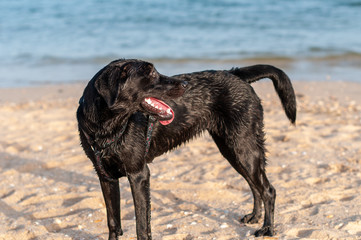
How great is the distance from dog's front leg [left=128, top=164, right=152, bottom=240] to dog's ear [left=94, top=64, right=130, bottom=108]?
0.62 meters

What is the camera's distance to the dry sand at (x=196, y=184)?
3.71m

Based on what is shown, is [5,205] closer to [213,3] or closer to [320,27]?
[320,27]

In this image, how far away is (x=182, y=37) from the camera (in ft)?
48.1

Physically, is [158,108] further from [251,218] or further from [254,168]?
[251,218]

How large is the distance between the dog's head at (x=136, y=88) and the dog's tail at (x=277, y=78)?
2.70 feet

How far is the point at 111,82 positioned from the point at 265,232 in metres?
1.71

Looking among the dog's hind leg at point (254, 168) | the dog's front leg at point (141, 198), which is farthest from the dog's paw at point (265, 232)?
the dog's front leg at point (141, 198)

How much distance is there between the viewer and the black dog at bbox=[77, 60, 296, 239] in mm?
3061

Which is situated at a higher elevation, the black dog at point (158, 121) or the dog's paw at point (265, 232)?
the black dog at point (158, 121)

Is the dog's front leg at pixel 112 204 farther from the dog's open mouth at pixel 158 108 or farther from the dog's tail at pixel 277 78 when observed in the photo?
the dog's tail at pixel 277 78

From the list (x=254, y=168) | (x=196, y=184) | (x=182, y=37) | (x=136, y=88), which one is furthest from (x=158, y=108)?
(x=182, y=37)

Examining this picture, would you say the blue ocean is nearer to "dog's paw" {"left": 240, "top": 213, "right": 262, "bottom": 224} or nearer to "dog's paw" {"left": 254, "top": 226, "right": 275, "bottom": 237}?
"dog's paw" {"left": 240, "top": 213, "right": 262, "bottom": 224}

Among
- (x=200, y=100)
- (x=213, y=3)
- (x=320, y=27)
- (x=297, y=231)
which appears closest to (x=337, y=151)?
(x=297, y=231)

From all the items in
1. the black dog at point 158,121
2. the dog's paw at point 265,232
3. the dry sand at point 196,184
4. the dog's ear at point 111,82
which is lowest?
the dry sand at point 196,184
